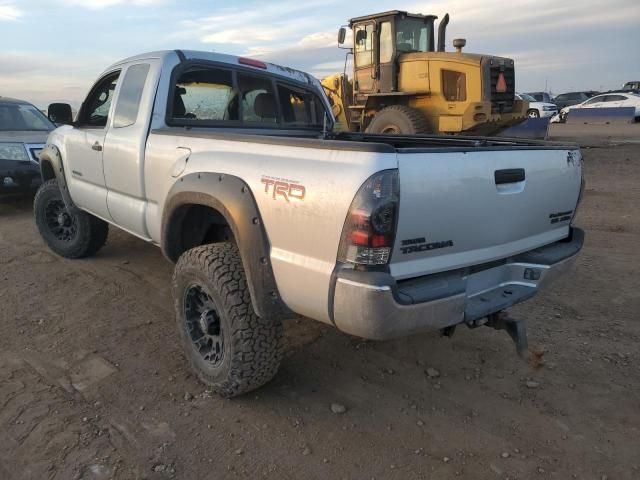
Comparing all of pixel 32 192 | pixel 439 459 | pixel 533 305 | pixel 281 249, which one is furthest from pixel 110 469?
pixel 32 192

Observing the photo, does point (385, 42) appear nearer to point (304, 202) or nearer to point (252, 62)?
point (252, 62)

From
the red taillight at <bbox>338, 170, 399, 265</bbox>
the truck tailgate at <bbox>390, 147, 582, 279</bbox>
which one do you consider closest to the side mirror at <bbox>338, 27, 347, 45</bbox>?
the truck tailgate at <bbox>390, 147, 582, 279</bbox>

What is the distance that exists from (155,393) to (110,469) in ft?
2.14

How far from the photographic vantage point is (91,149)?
14.7ft

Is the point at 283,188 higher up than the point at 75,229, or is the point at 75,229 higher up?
the point at 283,188

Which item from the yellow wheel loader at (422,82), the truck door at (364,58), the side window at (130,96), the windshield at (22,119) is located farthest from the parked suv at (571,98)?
→ the side window at (130,96)

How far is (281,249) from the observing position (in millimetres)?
2561

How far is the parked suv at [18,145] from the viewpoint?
25.1 ft

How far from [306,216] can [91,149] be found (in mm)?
2879

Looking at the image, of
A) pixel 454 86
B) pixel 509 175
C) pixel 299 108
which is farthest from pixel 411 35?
pixel 509 175

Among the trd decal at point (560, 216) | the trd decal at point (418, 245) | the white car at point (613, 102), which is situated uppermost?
the trd decal at point (418, 245)

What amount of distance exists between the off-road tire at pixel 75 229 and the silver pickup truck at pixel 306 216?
1163mm

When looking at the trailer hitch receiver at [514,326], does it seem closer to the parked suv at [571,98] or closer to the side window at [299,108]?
the side window at [299,108]

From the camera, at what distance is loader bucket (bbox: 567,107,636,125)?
2502cm
